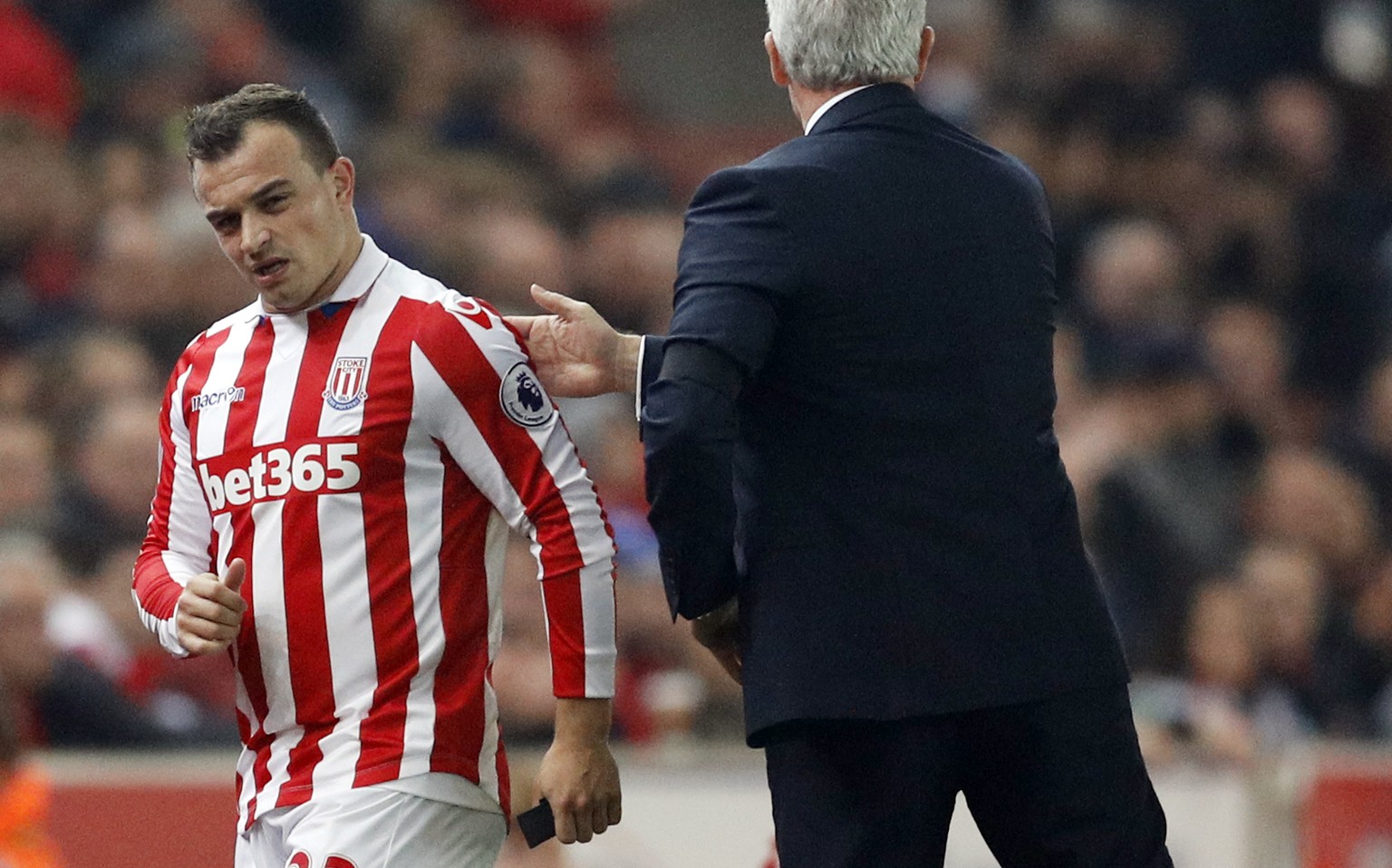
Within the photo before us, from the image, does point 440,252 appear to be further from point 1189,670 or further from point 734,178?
point 734,178

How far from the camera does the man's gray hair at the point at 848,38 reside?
10.0 ft

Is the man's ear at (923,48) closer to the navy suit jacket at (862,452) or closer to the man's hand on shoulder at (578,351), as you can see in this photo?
the navy suit jacket at (862,452)

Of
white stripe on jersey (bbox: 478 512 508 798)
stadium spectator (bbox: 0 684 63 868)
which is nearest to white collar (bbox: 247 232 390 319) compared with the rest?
white stripe on jersey (bbox: 478 512 508 798)

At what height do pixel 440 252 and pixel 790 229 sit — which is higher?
pixel 440 252

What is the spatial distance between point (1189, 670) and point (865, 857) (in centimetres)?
440

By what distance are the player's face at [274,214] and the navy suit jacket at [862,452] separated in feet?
2.11

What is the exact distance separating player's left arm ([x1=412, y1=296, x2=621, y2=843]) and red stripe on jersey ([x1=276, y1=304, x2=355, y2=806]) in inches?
8.4

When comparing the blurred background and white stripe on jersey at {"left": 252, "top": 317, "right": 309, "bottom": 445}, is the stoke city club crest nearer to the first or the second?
white stripe on jersey at {"left": 252, "top": 317, "right": 309, "bottom": 445}

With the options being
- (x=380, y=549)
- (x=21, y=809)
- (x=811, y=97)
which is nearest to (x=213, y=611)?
(x=380, y=549)

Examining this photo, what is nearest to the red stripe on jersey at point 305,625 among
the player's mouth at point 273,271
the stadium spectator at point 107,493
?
the player's mouth at point 273,271

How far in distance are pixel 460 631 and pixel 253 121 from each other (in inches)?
33.6

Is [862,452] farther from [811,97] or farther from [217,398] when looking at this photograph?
[217,398]

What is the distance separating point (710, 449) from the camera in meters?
2.87

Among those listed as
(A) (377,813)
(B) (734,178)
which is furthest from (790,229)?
(A) (377,813)
